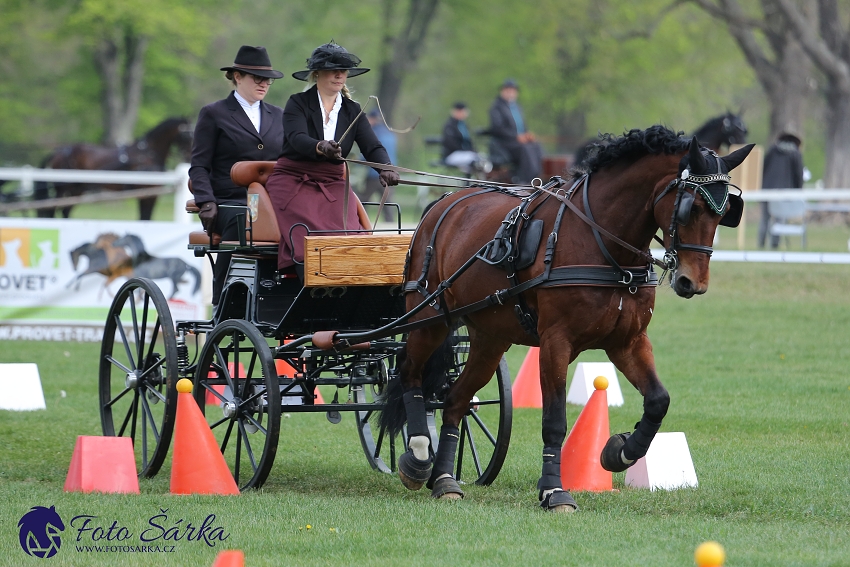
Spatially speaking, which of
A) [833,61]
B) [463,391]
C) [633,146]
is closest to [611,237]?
[633,146]

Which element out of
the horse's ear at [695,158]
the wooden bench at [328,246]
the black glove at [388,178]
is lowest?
the wooden bench at [328,246]

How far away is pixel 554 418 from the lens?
224 inches

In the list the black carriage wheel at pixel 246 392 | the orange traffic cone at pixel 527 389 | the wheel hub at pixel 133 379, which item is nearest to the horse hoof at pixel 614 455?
the black carriage wheel at pixel 246 392

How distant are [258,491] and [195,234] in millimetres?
1748

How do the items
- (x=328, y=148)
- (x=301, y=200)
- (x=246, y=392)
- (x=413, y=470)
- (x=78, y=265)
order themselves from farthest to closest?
(x=78, y=265), (x=301, y=200), (x=246, y=392), (x=328, y=148), (x=413, y=470)

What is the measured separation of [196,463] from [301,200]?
156 cm

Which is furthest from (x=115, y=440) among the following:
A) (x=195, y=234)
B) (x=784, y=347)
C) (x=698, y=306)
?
(x=698, y=306)

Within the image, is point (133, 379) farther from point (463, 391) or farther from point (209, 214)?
point (463, 391)

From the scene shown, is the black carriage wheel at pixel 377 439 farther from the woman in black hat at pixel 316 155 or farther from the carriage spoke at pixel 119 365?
the carriage spoke at pixel 119 365

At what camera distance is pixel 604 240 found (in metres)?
5.61

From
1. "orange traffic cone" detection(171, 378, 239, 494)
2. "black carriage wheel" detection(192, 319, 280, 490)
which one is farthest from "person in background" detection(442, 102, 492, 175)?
"orange traffic cone" detection(171, 378, 239, 494)

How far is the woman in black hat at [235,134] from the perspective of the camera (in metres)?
7.26

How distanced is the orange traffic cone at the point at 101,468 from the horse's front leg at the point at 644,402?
2426mm

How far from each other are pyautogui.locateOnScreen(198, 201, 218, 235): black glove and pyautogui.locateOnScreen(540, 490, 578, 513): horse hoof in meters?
2.60
